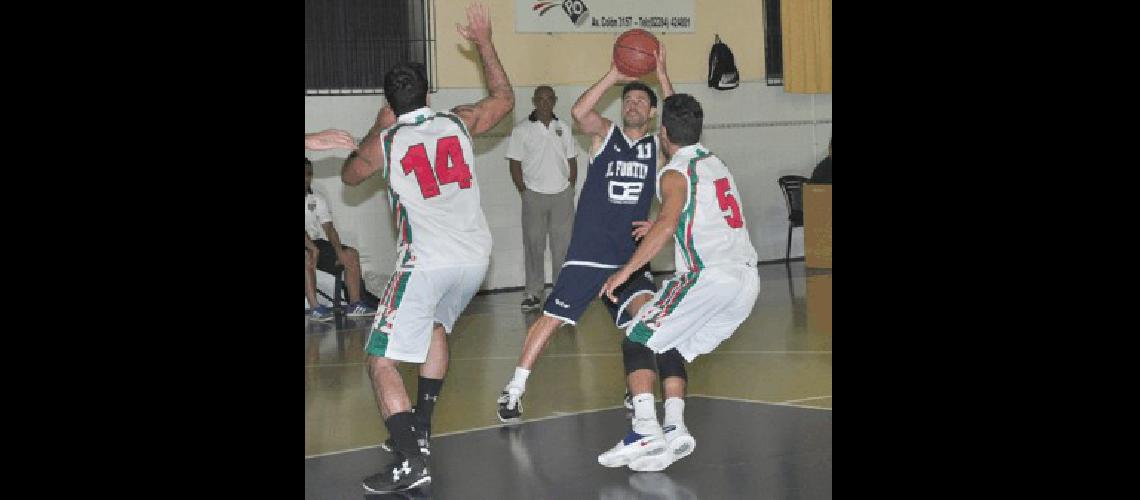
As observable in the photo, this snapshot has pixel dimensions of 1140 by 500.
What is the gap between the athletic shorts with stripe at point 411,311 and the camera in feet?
19.5

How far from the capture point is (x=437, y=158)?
6.02 meters

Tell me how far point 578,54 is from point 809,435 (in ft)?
30.2

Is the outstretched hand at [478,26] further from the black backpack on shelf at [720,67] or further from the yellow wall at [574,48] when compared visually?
the black backpack on shelf at [720,67]

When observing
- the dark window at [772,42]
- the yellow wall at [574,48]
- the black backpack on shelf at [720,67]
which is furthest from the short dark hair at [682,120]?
the dark window at [772,42]

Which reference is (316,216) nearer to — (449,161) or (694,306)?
(449,161)

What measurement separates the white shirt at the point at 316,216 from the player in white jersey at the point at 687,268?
7395 mm

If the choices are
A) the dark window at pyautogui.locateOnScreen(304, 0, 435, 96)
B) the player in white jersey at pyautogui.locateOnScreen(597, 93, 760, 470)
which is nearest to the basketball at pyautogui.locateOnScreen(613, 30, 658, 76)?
the player in white jersey at pyautogui.locateOnScreen(597, 93, 760, 470)

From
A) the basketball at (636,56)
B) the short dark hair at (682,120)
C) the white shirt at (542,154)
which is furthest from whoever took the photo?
the white shirt at (542,154)

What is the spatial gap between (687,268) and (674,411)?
0.68m

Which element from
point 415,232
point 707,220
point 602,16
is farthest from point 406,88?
point 602,16

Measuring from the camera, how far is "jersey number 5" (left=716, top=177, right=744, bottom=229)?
616 centimetres

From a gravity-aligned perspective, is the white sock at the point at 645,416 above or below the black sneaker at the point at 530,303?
above
